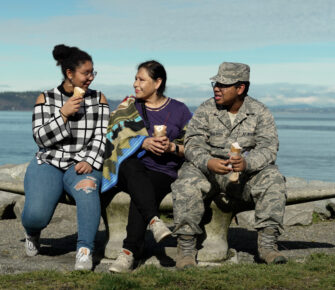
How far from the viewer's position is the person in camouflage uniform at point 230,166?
5457mm

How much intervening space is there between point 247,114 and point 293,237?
2593 mm

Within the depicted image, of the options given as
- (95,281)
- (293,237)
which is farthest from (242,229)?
(95,281)

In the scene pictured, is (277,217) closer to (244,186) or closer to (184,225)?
(244,186)

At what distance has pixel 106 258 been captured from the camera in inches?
239

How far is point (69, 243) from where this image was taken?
722 cm

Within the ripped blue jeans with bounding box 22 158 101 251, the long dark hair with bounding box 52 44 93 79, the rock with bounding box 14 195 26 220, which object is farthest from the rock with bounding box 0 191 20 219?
the long dark hair with bounding box 52 44 93 79

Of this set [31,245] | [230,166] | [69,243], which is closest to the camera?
[230,166]

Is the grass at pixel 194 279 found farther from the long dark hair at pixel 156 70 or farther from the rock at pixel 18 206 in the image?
the rock at pixel 18 206

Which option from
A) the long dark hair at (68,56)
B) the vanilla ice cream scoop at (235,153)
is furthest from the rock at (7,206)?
the vanilla ice cream scoop at (235,153)

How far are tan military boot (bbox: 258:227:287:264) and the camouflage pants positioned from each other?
0.07m

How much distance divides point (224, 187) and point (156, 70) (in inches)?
54.3

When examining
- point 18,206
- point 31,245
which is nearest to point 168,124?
point 31,245

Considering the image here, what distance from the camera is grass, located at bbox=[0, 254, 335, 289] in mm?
4637

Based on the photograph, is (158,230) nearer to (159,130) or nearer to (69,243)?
(159,130)
